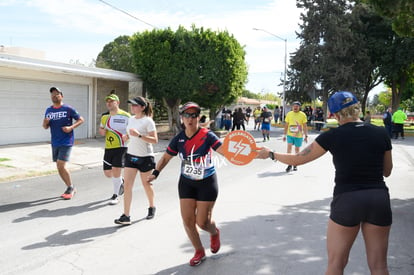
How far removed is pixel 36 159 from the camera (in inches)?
466

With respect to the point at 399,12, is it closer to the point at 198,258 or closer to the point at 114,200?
the point at 114,200

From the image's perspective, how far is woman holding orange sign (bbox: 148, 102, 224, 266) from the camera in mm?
4004

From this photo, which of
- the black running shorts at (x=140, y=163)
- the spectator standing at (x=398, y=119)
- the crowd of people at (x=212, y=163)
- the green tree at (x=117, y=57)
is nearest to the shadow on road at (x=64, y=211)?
the crowd of people at (x=212, y=163)

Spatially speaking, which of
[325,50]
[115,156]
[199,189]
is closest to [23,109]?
[115,156]

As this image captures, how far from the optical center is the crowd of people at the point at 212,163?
2.92 meters

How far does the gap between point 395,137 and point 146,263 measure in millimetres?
22255

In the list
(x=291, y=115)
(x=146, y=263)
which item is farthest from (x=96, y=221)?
(x=291, y=115)

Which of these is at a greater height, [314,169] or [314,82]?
[314,82]

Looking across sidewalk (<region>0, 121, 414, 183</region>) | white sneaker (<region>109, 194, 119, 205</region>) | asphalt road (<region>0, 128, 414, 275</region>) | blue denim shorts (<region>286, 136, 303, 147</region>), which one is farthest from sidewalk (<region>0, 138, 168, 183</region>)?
blue denim shorts (<region>286, 136, 303, 147</region>)

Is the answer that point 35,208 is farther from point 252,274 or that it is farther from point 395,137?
point 395,137

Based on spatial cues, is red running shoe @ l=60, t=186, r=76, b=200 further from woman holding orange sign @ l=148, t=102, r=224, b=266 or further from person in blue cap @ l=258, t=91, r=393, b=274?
person in blue cap @ l=258, t=91, r=393, b=274

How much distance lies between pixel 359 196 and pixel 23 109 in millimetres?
14737

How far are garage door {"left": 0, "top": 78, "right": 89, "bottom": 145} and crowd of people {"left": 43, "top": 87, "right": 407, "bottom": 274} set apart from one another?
28.0 ft

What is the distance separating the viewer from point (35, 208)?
A: 6.50m
